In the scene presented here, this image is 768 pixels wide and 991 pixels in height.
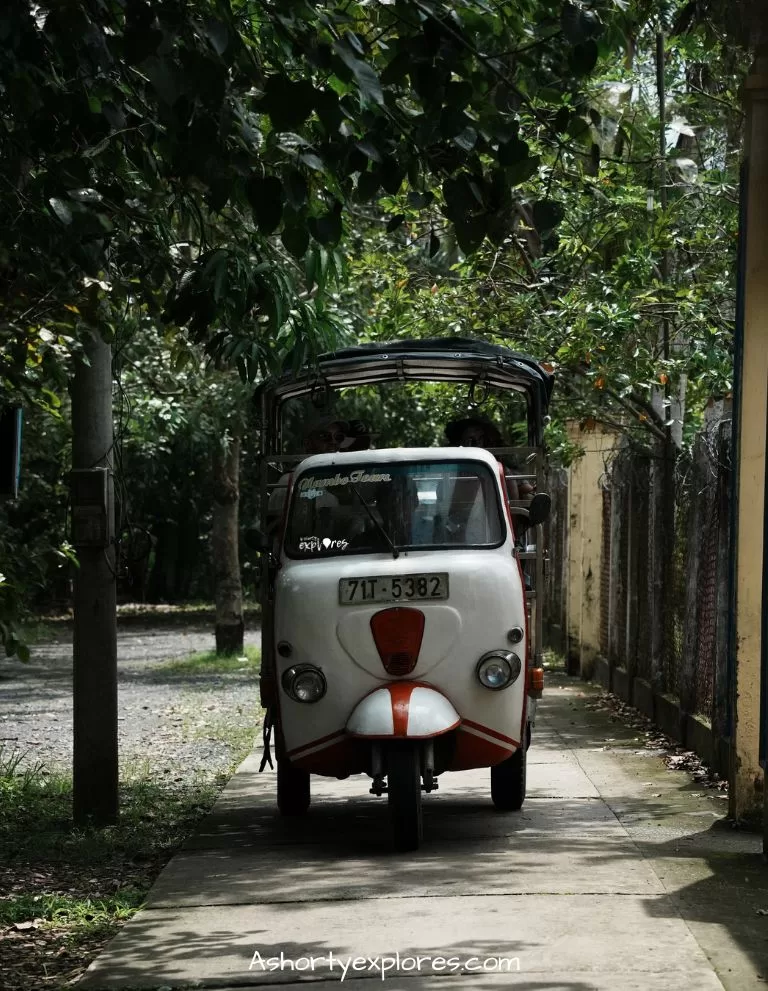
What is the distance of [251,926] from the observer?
6676 millimetres

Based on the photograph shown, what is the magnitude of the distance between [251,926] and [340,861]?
1.53 metres

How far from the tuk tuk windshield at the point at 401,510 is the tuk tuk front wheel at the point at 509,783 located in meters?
1.43

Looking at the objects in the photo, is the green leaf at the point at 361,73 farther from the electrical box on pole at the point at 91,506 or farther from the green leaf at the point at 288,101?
the electrical box on pole at the point at 91,506

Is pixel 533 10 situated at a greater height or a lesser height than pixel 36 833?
greater

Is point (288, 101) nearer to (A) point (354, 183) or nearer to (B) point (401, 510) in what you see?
(A) point (354, 183)

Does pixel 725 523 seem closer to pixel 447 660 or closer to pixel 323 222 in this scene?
pixel 447 660

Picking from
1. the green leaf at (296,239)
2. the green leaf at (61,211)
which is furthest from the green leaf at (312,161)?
the green leaf at (61,211)

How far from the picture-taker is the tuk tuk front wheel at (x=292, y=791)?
944cm

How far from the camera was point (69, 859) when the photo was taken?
27.8 feet

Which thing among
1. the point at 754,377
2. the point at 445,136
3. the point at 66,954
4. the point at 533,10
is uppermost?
the point at 533,10

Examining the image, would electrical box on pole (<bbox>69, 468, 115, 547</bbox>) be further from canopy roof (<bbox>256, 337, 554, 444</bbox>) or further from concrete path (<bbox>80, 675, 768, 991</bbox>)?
concrete path (<bbox>80, 675, 768, 991</bbox>)

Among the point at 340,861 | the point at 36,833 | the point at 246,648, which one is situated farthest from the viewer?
the point at 246,648

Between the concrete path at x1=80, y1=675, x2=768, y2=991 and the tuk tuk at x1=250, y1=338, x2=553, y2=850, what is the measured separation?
44 cm

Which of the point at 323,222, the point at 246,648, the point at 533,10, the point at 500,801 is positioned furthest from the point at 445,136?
the point at 246,648
